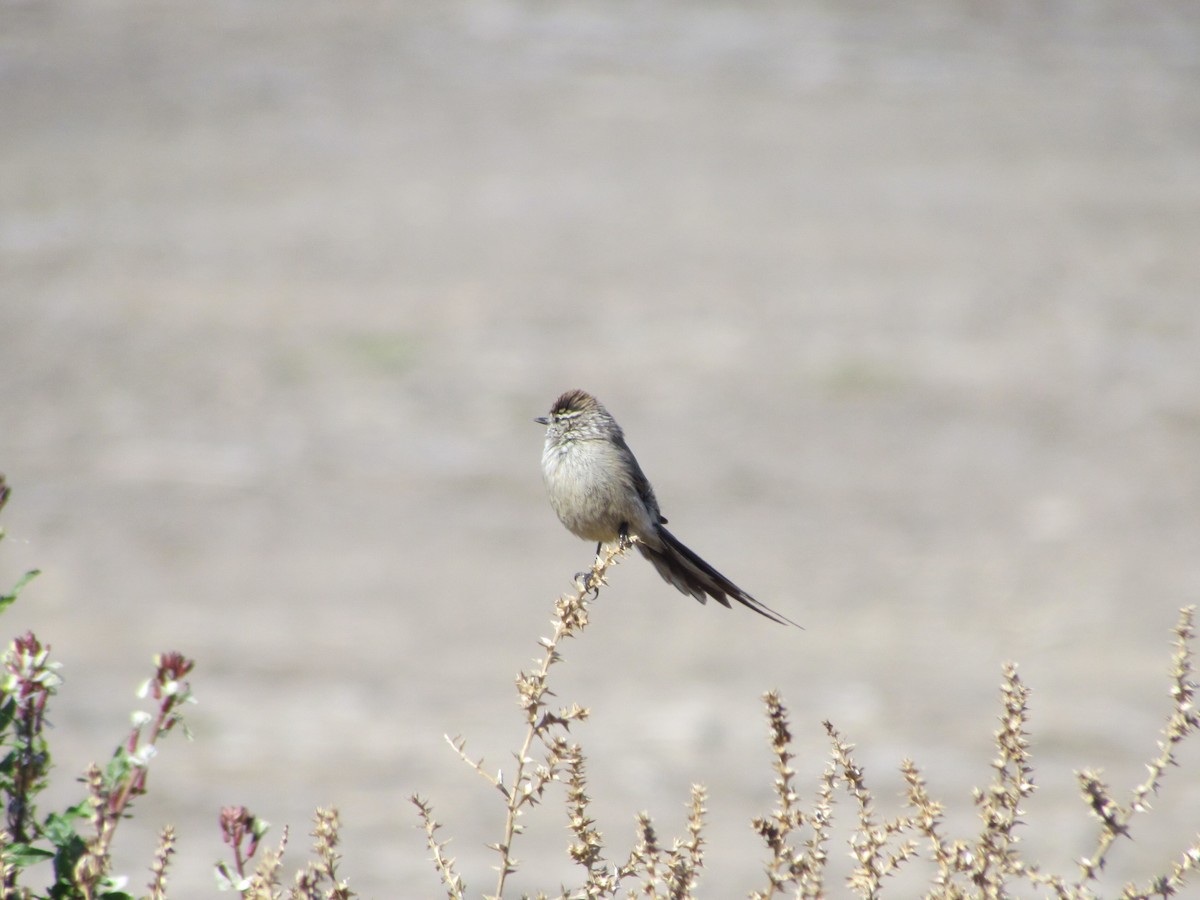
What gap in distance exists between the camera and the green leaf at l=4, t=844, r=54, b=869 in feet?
10.6

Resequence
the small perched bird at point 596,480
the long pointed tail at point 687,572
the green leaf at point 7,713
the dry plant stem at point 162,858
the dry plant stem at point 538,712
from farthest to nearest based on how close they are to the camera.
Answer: the small perched bird at point 596,480
the long pointed tail at point 687,572
the green leaf at point 7,713
the dry plant stem at point 538,712
the dry plant stem at point 162,858

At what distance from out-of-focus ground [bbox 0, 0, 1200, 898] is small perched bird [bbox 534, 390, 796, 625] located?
19.1 feet

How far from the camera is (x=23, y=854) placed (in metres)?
3.29

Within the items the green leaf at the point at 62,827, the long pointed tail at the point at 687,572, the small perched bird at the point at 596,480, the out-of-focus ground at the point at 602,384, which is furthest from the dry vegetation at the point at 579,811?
the out-of-focus ground at the point at 602,384

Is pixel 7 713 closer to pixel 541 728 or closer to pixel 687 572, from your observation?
pixel 541 728

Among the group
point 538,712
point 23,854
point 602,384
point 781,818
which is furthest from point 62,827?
point 602,384

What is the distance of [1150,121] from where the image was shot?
25.3 m

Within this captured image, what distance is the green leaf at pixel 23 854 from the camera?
3234 millimetres

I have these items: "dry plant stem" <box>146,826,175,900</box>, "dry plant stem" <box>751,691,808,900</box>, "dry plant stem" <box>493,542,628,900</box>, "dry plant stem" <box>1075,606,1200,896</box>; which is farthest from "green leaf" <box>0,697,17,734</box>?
"dry plant stem" <box>1075,606,1200,896</box>

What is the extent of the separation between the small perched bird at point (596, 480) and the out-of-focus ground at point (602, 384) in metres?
5.83

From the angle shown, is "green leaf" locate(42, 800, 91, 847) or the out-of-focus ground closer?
"green leaf" locate(42, 800, 91, 847)

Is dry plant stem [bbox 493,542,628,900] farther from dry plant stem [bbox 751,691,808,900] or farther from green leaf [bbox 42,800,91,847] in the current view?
green leaf [bbox 42,800,91,847]

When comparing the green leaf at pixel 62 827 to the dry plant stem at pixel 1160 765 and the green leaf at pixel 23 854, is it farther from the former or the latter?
the dry plant stem at pixel 1160 765

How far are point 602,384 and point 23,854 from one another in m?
16.2
